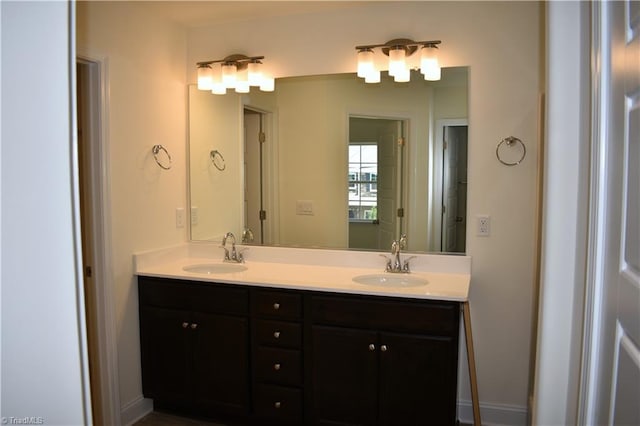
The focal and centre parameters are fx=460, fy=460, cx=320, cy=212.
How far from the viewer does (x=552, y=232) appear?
41.3 inches

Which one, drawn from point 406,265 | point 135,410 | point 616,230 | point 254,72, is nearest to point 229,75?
point 254,72

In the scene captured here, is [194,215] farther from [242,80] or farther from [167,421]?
[167,421]

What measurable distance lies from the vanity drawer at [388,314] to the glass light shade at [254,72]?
1.51 meters

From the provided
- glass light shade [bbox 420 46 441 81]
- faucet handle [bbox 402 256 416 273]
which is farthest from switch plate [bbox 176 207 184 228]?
glass light shade [bbox 420 46 441 81]

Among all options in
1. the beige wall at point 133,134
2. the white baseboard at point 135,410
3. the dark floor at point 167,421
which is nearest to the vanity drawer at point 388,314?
the dark floor at point 167,421

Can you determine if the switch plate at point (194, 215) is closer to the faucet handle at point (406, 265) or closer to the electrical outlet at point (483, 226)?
the faucet handle at point (406, 265)

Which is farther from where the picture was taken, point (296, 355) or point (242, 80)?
point (242, 80)

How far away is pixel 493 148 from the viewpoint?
260 cm

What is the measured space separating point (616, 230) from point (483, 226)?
1.74 metres

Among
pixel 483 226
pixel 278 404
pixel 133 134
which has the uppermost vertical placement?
pixel 133 134

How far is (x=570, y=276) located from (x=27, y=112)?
3.70ft

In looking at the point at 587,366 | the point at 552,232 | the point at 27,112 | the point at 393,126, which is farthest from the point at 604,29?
the point at 393,126

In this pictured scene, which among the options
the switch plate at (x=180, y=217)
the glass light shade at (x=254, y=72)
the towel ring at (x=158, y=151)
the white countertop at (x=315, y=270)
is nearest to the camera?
the white countertop at (x=315, y=270)

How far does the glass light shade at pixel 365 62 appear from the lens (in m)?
2.75
